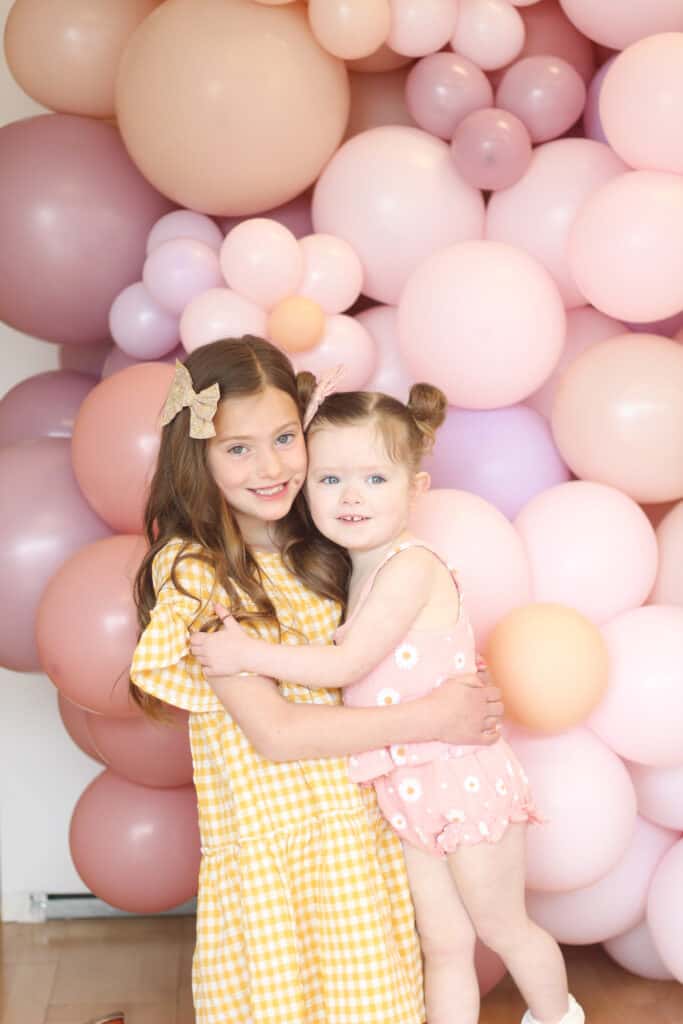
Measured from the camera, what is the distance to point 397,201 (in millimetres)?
2314

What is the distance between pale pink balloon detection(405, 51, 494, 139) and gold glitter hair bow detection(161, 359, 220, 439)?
31.2 inches

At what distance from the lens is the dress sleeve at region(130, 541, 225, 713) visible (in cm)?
176

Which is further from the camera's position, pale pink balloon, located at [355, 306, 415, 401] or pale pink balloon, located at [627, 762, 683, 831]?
pale pink balloon, located at [355, 306, 415, 401]

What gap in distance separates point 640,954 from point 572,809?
0.54 m

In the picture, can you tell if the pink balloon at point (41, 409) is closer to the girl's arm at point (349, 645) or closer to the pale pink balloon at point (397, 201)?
the pale pink balloon at point (397, 201)

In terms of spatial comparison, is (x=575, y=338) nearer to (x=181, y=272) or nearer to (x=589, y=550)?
(x=589, y=550)

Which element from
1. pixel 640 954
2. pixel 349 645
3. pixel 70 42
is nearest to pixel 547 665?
pixel 349 645

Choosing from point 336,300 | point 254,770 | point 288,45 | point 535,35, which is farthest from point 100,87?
point 254,770

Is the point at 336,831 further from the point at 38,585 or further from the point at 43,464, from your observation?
the point at 43,464

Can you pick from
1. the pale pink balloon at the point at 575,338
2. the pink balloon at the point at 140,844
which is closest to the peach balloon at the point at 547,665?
the pale pink balloon at the point at 575,338

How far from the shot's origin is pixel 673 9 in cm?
223

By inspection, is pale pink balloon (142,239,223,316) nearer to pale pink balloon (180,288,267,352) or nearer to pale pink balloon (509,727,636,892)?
pale pink balloon (180,288,267,352)

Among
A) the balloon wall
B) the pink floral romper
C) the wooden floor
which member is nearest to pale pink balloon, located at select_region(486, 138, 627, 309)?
the balloon wall

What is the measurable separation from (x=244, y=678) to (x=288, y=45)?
1156mm
